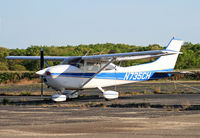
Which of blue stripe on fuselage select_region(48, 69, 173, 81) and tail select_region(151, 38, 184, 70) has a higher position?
tail select_region(151, 38, 184, 70)

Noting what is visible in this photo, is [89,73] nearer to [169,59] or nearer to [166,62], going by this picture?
[166,62]

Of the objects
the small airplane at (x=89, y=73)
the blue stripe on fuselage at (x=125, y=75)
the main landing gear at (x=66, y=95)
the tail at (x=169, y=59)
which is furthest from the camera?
the tail at (x=169, y=59)

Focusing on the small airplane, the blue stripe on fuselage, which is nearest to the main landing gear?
the small airplane

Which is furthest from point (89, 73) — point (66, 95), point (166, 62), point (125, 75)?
point (166, 62)

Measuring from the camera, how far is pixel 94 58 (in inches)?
855

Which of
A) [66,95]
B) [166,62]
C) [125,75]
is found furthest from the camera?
[166,62]

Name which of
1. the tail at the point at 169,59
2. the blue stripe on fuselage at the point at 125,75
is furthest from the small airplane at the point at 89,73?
the tail at the point at 169,59

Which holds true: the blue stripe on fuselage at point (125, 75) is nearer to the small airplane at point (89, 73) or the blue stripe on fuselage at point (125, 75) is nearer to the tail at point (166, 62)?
the small airplane at point (89, 73)

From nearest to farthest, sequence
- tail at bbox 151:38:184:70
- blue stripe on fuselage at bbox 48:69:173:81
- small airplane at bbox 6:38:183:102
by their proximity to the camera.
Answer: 1. small airplane at bbox 6:38:183:102
2. blue stripe on fuselage at bbox 48:69:173:81
3. tail at bbox 151:38:184:70

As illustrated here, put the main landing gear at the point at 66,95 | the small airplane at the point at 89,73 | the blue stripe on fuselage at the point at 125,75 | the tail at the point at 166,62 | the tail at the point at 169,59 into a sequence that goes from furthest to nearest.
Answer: the tail at the point at 169,59, the tail at the point at 166,62, the blue stripe on fuselage at the point at 125,75, the small airplane at the point at 89,73, the main landing gear at the point at 66,95

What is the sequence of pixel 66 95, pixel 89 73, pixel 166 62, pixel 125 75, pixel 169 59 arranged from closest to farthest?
pixel 89 73 → pixel 66 95 → pixel 125 75 → pixel 166 62 → pixel 169 59

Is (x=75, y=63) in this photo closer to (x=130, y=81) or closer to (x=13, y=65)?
(x=130, y=81)

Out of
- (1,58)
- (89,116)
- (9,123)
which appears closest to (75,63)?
(89,116)

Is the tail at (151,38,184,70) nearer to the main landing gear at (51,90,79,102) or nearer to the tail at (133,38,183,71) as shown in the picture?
the tail at (133,38,183,71)
